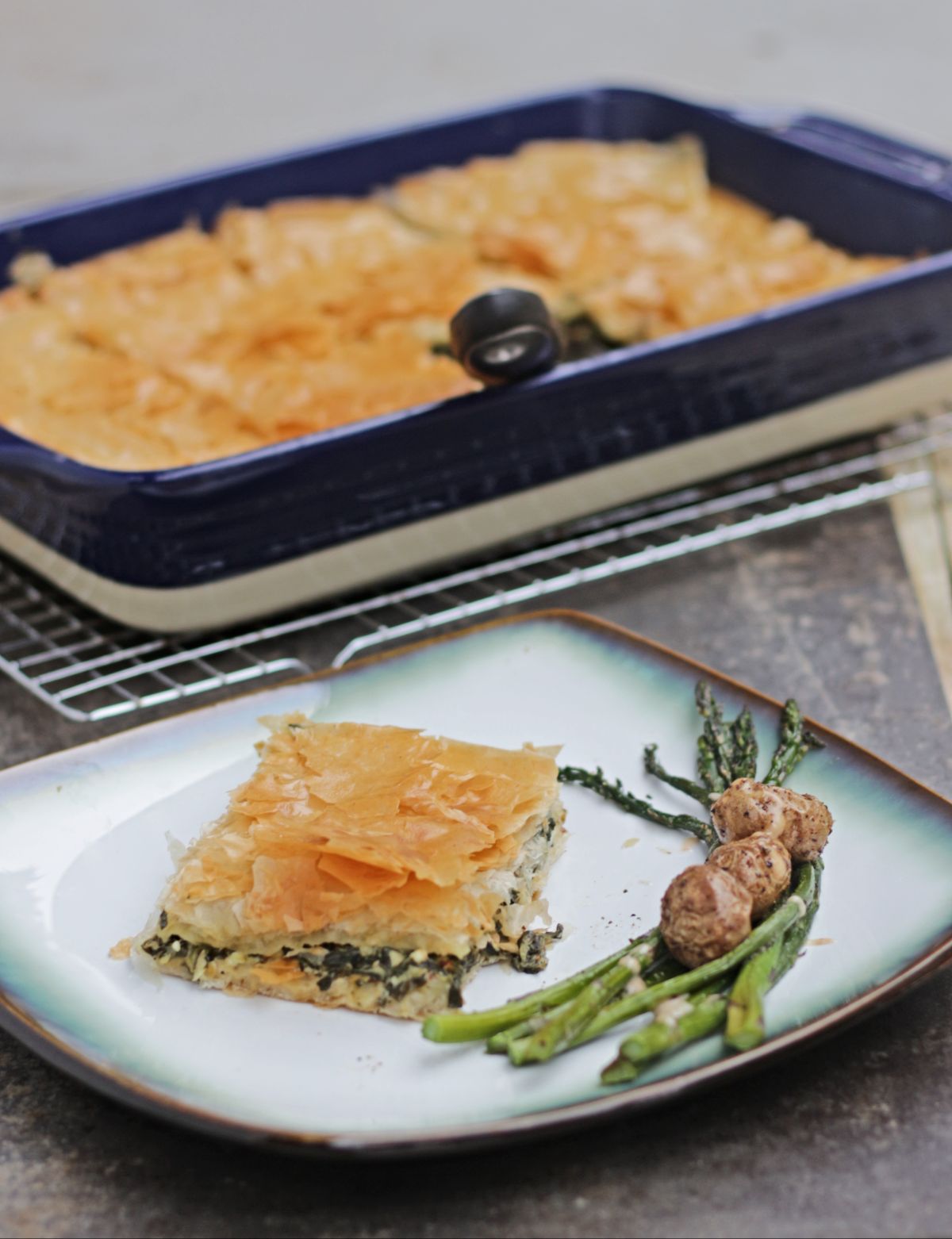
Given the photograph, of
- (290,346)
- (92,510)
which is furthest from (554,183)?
(92,510)

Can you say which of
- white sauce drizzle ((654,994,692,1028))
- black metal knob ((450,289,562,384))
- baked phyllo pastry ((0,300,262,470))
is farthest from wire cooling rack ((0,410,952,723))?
white sauce drizzle ((654,994,692,1028))

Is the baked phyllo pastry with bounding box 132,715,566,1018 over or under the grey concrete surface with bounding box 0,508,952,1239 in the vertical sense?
over

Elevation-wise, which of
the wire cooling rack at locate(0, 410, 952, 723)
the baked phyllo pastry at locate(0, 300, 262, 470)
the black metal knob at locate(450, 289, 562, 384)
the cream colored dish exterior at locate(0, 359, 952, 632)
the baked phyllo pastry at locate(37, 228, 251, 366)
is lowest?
the wire cooling rack at locate(0, 410, 952, 723)

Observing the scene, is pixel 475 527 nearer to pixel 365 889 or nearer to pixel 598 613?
pixel 598 613

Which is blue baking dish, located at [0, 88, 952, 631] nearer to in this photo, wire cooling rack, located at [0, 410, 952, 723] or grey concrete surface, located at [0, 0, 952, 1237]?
wire cooling rack, located at [0, 410, 952, 723]

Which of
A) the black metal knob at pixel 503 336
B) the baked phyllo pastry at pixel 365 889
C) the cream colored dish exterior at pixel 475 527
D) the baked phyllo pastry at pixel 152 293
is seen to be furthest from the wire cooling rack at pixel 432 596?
the baked phyllo pastry at pixel 365 889

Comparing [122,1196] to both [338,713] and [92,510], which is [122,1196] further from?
[92,510]
